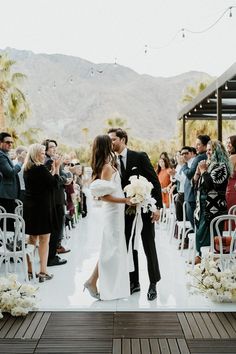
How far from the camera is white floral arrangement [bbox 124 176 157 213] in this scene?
167 inches

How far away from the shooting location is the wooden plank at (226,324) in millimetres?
3584

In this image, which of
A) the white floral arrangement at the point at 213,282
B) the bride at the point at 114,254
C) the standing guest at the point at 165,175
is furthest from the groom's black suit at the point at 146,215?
the standing guest at the point at 165,175

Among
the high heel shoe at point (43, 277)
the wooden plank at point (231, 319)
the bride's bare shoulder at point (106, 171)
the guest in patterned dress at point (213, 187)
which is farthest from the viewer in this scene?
the high heel shoe at point (43, 277)

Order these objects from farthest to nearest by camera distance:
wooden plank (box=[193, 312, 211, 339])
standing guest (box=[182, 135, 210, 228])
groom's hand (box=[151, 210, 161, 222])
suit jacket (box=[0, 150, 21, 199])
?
1. standing guest (box=[182, 135, 210, 228])
2. suit jacket (box=[0, 150, 21, 199])
3. groom's hand (box=[151, 210, 161, 222])
4. wooden plank (box=[193, 312, 211, 339])

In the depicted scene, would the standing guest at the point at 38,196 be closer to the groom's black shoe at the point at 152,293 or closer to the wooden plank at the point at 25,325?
the wooden plank at the point at 25,325

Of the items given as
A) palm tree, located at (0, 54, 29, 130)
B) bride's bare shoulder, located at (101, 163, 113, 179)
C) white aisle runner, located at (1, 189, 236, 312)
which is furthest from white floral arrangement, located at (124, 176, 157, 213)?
palm tree, located at (0, 54, 29, 130)

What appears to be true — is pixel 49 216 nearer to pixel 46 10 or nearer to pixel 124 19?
pixel 124 19

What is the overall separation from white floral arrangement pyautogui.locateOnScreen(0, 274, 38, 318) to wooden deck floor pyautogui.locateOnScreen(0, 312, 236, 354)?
6 cm

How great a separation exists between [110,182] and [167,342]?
151 centimetres

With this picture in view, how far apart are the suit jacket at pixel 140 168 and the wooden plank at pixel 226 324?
1153mm

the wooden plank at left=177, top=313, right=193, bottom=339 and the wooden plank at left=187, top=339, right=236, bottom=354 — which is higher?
the wooden plank at left=187, top=339, right=236, bottom=354

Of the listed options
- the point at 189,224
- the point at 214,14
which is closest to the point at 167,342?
the point at 189,224

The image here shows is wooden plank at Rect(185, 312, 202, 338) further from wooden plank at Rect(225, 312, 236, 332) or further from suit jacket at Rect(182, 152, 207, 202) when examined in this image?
suit jacket at Rect(182, 152, 207, 202)

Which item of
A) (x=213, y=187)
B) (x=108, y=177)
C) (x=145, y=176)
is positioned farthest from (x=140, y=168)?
(x=213, y=187)
